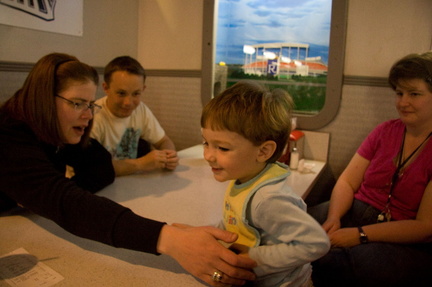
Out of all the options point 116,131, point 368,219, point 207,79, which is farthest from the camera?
point 207,79

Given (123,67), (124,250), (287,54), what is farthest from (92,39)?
(124,250)

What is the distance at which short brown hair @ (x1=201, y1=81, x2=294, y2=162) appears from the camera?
2.48 feet

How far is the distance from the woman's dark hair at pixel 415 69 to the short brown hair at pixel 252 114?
83cm

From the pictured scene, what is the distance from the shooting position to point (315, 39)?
2066mm

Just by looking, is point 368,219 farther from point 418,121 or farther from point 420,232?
point 418,121

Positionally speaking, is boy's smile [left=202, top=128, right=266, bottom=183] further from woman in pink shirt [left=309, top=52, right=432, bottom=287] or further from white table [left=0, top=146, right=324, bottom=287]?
woman in pink shirt [left=309, top=52, right=432, bottom=287]

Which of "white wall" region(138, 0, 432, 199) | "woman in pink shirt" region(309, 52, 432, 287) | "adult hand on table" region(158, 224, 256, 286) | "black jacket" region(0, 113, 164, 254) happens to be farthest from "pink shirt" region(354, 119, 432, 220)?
"black jacket" region(0, 113, 164, 254)

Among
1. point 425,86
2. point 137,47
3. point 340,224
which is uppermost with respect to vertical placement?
point 137,47

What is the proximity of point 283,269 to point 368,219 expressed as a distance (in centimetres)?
81

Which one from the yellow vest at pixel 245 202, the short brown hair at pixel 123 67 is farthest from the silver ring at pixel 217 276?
the short brown hair at pixel 123 67

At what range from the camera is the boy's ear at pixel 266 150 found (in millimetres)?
779

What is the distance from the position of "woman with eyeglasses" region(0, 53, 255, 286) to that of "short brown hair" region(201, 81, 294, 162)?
244 mm

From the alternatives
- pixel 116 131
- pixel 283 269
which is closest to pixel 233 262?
pixel 283 269

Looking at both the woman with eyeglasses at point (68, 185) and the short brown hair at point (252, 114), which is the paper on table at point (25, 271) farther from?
the short brown hair at point (252, 114)
